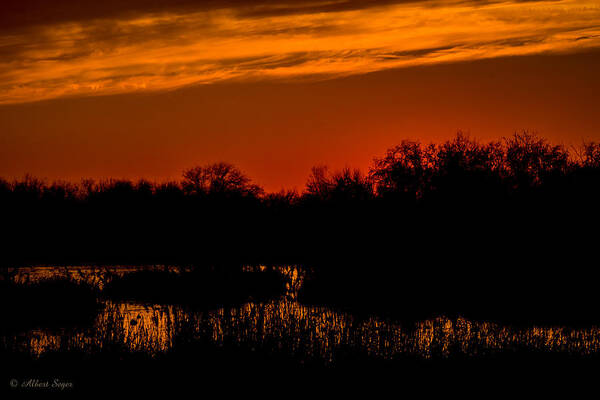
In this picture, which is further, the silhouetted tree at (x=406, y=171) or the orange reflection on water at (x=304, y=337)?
the silhouetted tree at (x=406, y=171)

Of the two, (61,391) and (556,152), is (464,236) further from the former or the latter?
(556,152)

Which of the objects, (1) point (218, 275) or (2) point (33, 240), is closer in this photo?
(1) point (218, 275)

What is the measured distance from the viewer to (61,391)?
41.6ft

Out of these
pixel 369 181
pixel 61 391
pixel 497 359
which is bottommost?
pixel 369 181

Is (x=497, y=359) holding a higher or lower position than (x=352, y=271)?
higher

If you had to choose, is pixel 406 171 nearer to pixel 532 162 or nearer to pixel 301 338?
pixel 532 162

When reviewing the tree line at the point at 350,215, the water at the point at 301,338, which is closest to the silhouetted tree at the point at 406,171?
the tree line at the point at 350,215

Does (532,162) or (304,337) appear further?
(532,162)

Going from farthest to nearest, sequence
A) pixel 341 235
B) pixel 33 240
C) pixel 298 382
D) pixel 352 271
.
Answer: pixel 33 240, pixel 341 235, pixel 352 271, pixel 298 382

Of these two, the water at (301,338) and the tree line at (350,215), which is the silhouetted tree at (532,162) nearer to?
the tree line at (350,215)

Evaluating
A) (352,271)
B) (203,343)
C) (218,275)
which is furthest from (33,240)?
(203,343)

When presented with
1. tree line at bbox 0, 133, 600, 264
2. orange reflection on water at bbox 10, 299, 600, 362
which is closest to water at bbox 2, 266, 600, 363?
orange reflection on water at bbox 10, 299, 600, 362

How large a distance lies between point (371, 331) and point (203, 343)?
11.3ft

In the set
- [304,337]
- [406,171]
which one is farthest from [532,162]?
[304,337]
